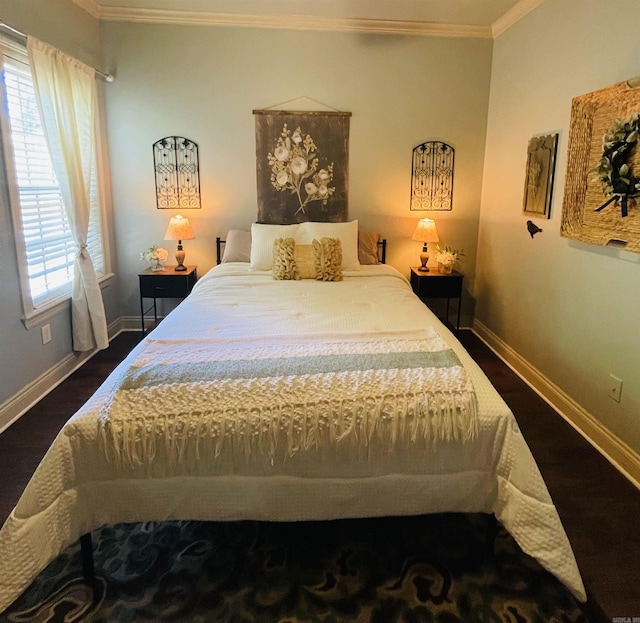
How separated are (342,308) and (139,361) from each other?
1.18 metres

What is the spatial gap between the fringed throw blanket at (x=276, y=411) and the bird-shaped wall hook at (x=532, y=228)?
75.5 inches

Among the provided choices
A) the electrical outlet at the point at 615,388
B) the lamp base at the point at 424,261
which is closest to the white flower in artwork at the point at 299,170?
the lamp base at the point at 424,261

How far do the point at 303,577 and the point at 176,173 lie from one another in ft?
11.2

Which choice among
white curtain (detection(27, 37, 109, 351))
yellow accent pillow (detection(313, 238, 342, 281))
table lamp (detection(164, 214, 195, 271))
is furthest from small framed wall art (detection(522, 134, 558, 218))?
white curtain (detection(27, 37, 109, 351))

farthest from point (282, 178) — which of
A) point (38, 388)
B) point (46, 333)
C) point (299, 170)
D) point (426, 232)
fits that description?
point (38, 388)

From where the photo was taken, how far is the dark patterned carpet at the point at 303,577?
1.56m

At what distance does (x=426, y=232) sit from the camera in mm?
4016

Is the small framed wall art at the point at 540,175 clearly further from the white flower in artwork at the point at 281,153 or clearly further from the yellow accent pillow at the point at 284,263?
the white flower in artwork at the point at 281,153

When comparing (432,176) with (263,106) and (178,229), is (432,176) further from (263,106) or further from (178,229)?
(178,229)

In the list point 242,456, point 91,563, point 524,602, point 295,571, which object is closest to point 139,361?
point 242,456

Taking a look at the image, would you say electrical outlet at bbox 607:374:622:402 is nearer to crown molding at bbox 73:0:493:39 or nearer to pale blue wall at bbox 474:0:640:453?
pale blue wall at bbox 474:0:640:453

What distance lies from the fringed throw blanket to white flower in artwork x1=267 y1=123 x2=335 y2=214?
2.66 meters

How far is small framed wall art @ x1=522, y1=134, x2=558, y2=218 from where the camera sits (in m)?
3.05

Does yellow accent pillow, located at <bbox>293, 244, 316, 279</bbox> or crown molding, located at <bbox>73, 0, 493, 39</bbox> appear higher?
crown molding, located at <bbox>73, 0, 493, 39</bbox>
